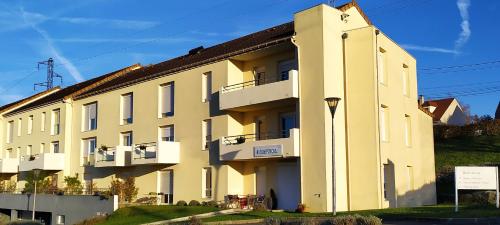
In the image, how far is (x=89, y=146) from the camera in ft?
130

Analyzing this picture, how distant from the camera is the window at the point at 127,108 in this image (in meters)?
35.9

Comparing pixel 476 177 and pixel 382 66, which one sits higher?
pixel 382 66

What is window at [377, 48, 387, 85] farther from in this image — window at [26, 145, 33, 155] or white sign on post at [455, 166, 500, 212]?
window at [26, 145, 33, 155]

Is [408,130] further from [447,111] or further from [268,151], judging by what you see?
[447,111]

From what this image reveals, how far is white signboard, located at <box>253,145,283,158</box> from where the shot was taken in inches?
1017

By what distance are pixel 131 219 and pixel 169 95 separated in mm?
8945

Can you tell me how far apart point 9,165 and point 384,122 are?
106ft

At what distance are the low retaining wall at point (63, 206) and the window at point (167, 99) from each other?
5.95 meters

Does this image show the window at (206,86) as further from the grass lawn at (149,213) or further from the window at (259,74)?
the grass lawn at (149,213)

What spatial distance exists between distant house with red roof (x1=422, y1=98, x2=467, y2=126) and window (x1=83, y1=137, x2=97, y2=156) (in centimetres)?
4639

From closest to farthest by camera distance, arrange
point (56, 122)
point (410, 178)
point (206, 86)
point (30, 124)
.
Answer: point (410, 178)
point (206, 86)
point (56, 122)
point (30, 124)

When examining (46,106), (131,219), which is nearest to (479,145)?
(131,219)

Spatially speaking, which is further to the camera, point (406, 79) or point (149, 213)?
point (406, 79)

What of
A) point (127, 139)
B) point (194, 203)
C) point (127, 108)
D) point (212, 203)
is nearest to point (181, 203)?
point (194, 203)
